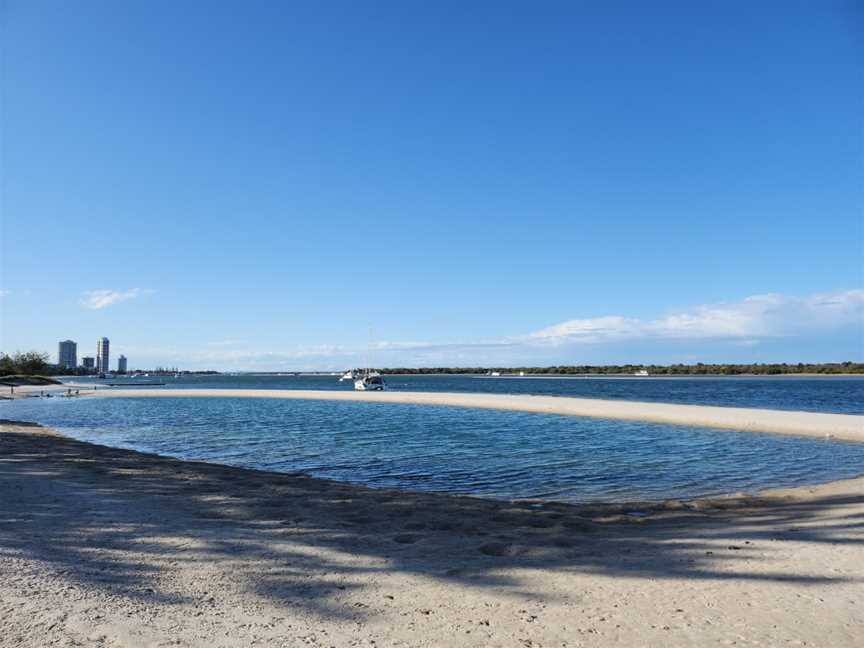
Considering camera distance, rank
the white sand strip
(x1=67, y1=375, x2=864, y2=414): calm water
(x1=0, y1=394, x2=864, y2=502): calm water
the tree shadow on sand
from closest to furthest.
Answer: the tree shadow on sand, (x1=0, y1=394, x2=864, y2=502): calm water, the white sand strip, (x1=67, y1=375, x2=864, y2=414): calm water

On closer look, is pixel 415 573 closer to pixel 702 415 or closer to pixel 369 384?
pixel 702 415

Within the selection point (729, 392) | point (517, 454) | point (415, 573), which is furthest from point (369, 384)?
point (415, 573)

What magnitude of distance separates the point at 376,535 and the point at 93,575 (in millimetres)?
3623

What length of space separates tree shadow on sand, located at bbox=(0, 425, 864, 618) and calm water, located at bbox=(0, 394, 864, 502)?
7.73ft

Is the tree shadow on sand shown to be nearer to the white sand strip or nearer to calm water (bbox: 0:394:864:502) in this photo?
calm water (bbox: 0:394:864:502)

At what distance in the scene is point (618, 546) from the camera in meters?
7.64

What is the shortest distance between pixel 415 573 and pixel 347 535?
212 cm

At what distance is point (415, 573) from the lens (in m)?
6.28

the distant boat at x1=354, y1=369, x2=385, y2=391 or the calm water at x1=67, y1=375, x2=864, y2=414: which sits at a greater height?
the distant boat at x1=354, y1=369, x2=385, y2=391

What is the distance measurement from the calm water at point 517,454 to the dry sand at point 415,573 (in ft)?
11.3

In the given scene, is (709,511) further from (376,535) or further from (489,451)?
(489,451)

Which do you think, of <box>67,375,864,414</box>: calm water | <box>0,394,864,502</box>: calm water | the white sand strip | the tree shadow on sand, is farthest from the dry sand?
<box>67,375,864,414</box>: calm water

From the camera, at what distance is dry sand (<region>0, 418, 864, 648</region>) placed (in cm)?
468

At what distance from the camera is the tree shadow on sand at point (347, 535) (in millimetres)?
6098
